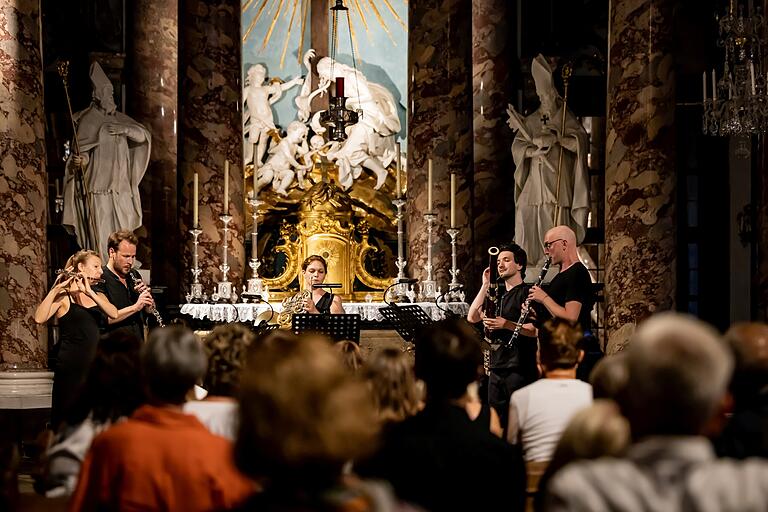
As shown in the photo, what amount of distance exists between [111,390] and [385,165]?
43.8 feet

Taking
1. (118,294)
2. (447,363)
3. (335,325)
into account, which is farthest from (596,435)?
(335,325)

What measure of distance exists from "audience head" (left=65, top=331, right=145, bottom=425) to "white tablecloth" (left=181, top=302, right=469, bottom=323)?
7.59 metres

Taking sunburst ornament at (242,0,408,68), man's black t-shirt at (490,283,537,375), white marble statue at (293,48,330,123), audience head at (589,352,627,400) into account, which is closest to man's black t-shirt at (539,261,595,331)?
man's black t-shirt at (490,283,537,375)

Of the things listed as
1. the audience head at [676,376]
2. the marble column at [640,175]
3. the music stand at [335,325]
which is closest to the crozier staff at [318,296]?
the music stand at [335,325]

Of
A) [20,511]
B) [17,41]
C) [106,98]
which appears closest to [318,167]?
[106,98]

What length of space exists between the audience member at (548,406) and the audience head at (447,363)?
0.98 m

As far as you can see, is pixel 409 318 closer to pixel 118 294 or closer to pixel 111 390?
pixel 118 294

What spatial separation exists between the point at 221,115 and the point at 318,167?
3.57 metres

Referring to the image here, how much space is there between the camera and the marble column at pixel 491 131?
45.9 feet

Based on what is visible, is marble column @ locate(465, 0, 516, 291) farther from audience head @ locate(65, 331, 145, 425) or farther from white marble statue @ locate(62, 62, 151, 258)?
audience head @ locate(65, 331, 145, 425)

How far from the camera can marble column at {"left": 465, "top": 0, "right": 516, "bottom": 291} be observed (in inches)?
551

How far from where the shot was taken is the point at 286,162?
57.4ft

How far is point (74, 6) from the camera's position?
1581cm

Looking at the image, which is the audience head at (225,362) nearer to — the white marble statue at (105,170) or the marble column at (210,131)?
the white marble statue at (105,170)
